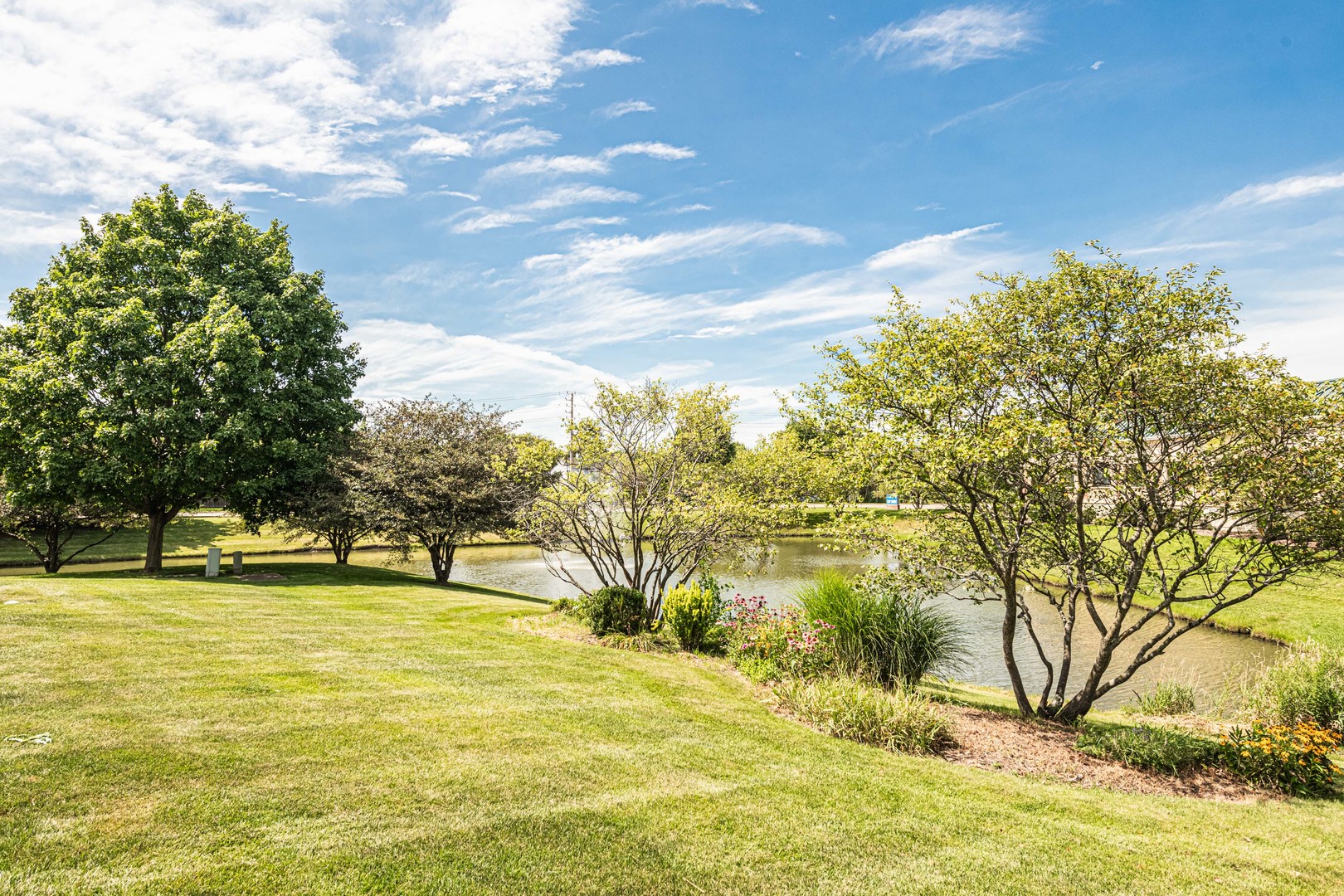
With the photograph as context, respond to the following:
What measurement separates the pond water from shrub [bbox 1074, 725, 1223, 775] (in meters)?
3.77

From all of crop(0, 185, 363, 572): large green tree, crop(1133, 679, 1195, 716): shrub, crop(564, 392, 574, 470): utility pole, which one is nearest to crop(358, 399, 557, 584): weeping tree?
crop(0, 185, 363, 572): large green tree

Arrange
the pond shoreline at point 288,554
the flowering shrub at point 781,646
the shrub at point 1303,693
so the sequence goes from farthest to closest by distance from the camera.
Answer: the pond shoreline at point 288,554, the flowering shrub at point 781,646, the shrub at point 1303,693

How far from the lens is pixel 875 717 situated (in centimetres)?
817

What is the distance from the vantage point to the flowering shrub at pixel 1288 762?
750 centimetres

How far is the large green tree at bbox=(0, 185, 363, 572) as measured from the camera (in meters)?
18.7

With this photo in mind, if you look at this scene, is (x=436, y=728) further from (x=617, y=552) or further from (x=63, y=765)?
(x=617, y=552)

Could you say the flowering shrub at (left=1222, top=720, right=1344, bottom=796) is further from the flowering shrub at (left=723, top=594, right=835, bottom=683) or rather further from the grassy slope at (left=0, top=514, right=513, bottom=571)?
the grassy slope at (left=0, top=514, right=513, bottom=571)

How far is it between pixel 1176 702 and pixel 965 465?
758 cm

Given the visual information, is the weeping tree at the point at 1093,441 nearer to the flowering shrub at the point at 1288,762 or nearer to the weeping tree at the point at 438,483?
the flowering shrub at the point at 1288,762

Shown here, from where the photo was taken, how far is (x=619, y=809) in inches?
209

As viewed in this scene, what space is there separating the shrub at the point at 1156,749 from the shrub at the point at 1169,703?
3.75m

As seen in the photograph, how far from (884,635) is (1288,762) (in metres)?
4.74

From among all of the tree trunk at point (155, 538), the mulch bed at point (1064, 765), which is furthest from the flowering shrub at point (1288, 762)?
the tree trunk at point (155, 538)

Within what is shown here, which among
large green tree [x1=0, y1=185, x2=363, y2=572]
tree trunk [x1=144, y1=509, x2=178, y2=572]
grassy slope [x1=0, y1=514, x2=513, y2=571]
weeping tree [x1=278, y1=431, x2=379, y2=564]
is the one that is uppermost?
large green tree [x1=0, y1=185, x2=363, y2=572]
